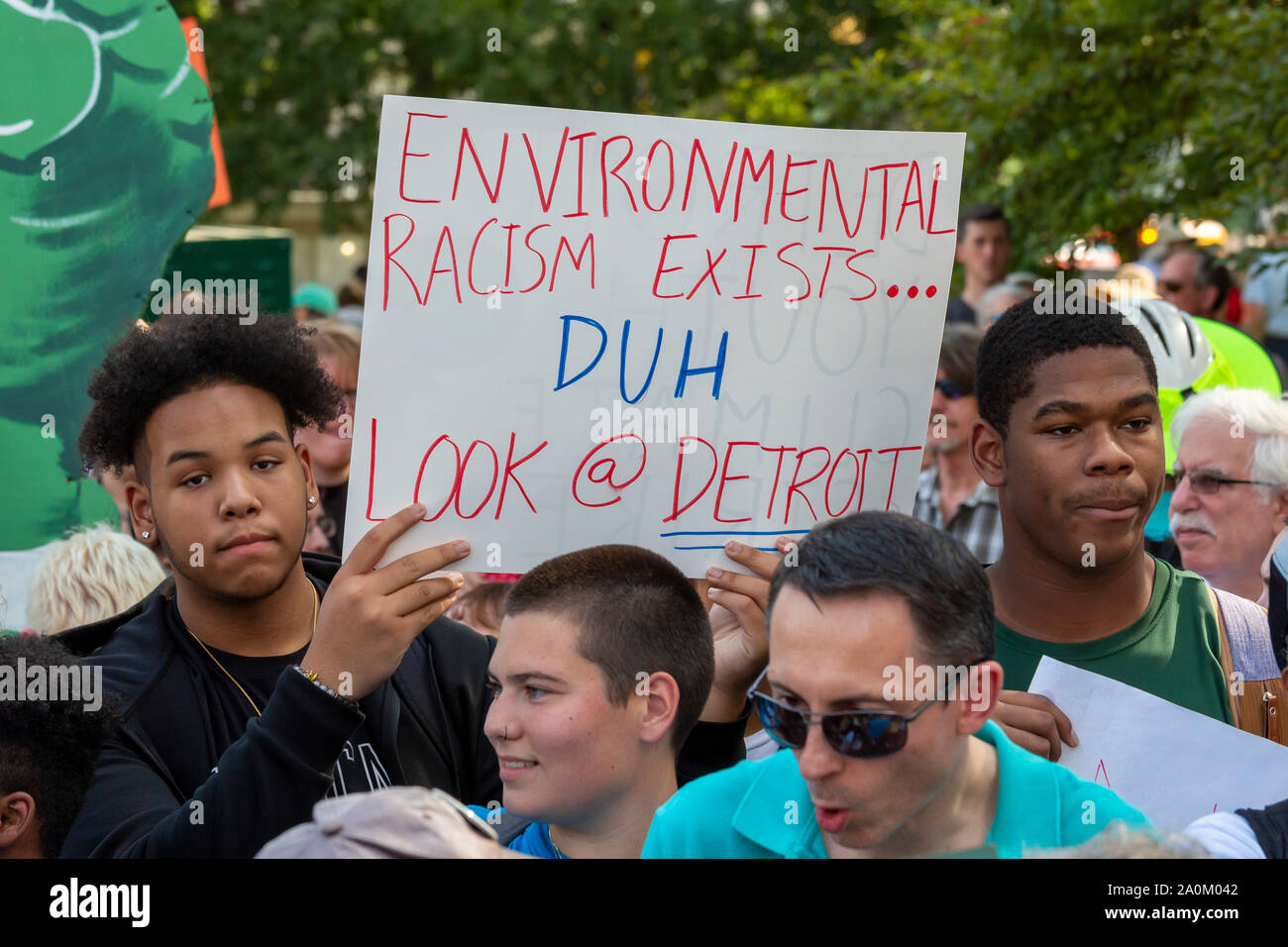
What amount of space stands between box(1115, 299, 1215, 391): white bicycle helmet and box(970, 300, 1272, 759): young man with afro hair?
5.45 ft

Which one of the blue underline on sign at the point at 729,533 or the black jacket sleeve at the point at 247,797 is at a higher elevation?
the blue underline on sign at the point at 729,533

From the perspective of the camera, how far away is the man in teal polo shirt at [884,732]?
72.2 inches

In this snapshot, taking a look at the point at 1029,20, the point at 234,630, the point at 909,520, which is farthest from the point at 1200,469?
the point at 1029,20

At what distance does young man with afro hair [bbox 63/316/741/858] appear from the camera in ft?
7.07

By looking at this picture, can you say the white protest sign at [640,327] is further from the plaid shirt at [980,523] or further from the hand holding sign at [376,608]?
the plaid shirt at [980,523]

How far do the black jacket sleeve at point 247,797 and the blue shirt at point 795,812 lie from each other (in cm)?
52

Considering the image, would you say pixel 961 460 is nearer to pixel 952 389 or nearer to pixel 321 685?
pixel 952 389

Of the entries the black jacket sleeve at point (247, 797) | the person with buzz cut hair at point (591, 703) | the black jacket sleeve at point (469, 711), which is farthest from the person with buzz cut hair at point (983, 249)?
the black jacket sleeve at point (247, 797)

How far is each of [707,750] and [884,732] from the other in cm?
75

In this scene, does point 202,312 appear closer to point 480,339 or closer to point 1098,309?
point 480,339

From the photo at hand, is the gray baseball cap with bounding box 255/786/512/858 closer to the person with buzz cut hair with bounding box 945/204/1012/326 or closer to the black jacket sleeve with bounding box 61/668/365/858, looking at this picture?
the black jacket sleeve with bounding box 61/668/365/858

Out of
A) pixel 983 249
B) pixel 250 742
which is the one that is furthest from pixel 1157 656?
pixel 983 249

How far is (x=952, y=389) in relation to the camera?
5312 mm

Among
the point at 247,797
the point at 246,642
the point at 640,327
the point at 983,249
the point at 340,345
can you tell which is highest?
the point at 983,249
